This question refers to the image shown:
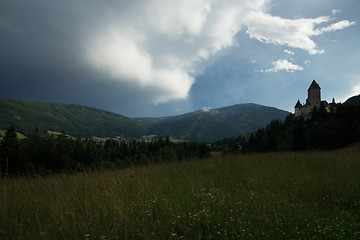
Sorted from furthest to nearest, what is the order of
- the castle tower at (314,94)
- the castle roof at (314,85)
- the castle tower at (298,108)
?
the castle tower at (298,108)
the castle roof at (314,85)
the castle tower at (314,94)

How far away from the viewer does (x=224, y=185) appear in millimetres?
5164

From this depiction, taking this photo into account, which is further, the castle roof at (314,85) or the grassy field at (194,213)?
the castle roof at (314,85)

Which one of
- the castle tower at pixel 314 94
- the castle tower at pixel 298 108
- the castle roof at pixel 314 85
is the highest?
the castle roof at pixel 314 85

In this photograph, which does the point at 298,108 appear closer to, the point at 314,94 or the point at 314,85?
the point at 314,94

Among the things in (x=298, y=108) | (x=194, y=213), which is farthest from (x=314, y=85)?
(x=194, y=213)

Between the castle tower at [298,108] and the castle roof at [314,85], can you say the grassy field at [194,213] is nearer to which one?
the castle roof at [314,85]

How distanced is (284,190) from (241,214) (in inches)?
84.8

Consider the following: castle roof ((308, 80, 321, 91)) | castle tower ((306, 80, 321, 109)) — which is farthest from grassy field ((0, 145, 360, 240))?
castle roof ((308, 80, 321, 91))

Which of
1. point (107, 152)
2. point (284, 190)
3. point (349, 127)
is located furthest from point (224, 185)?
point (107, 152)

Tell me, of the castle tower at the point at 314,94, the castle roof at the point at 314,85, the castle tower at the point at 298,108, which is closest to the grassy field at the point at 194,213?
the castle tower at the point at 314,94

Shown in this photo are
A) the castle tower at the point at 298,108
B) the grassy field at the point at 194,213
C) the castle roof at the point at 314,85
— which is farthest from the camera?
the castle tower at the point at 298,108

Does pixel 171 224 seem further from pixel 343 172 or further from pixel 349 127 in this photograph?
pixel 349 127

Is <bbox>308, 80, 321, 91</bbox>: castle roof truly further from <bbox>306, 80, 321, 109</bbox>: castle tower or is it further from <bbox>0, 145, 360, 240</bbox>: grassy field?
<bbox>0, 145, 360, 240</bbox>: grassy field

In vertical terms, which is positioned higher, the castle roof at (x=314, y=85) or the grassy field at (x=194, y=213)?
the castle roof at (x=314, y=85)
